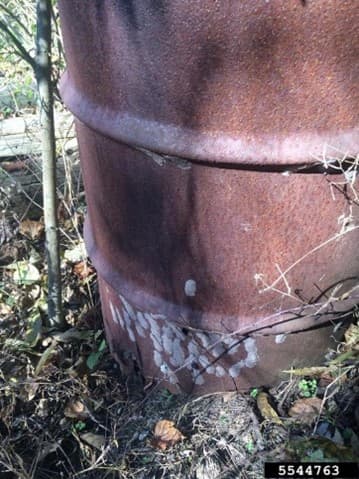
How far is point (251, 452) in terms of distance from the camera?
1.53m

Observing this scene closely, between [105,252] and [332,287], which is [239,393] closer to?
[332,287]

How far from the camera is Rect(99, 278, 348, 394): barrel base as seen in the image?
1527 mm

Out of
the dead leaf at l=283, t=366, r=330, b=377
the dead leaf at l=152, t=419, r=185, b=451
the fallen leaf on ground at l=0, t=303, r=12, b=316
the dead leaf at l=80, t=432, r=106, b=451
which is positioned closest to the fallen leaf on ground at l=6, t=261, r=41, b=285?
the fallen leaf on ground at l=0, t=303, r=12, b=316

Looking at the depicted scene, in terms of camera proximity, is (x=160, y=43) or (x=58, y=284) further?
(x=58, y=284)

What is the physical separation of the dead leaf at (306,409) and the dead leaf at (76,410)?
66 centimetres

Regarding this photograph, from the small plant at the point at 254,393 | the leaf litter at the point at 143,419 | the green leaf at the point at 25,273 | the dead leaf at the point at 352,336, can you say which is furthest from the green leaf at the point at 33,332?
the dead leaf at the point at 352,336

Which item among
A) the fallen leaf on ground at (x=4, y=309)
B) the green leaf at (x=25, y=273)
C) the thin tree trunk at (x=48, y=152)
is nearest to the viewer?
the thin tree trunk at (x=48, y=152)

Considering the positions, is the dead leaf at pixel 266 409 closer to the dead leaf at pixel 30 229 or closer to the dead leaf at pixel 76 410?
the dead leaf at pixel 76 410

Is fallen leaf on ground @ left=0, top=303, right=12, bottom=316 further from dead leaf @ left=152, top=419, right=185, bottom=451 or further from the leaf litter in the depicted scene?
dead leaf @ left=152, top=419, right=185, bottom=451

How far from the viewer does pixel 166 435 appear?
5.19ft

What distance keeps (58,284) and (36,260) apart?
52 centimetres

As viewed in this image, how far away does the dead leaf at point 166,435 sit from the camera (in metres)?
1.56

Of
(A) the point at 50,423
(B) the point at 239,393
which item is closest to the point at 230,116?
(B) the point at 239,393

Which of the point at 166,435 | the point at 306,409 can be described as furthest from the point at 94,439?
the point at 306,409
